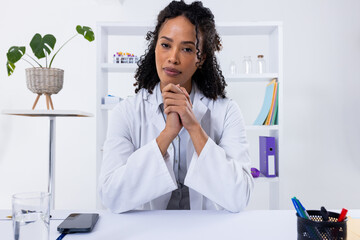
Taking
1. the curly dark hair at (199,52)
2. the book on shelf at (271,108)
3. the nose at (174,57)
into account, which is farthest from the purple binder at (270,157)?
the nose at (174,57)

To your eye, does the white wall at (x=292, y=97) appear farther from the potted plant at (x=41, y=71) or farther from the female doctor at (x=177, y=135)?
the female doctor at (x=177, y=135)

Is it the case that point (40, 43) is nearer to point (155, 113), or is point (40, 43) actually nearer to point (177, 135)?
point (155, 113)

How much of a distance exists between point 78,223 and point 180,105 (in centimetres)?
52

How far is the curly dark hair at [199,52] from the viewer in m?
1.23

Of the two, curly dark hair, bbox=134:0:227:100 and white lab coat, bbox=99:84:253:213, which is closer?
white lab coat, bbox=99:84:253:213

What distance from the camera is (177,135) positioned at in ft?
4.09

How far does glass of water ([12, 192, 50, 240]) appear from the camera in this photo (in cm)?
58

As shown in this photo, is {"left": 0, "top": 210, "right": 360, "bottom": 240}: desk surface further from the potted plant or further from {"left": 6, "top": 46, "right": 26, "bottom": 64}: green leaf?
{"left": 6, "top": 46, "right": 26, "bottom": 64}: green leaf

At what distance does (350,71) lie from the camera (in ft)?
8.75

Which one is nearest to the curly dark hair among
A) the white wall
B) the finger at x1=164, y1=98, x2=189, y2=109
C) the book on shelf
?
the finger at x1=164, y1=98, x2=189, y2=109

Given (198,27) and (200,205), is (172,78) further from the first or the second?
(200,205)

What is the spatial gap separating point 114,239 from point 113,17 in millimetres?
2373

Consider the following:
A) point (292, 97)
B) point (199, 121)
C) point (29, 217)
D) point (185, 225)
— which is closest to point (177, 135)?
point (199, 121)

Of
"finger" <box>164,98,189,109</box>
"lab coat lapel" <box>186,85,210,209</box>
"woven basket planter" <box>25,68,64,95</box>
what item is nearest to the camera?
"finger" <box>164,98,189,109</box>
